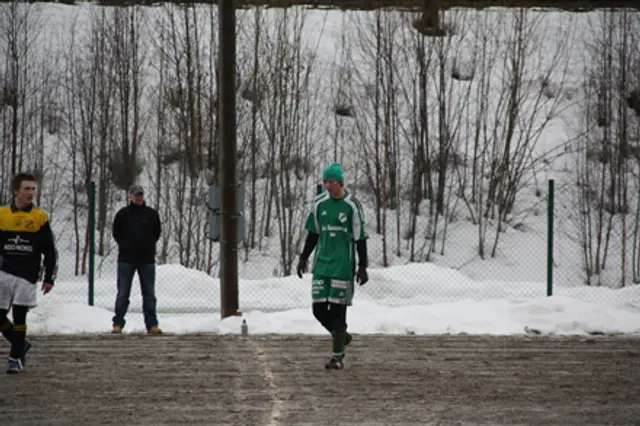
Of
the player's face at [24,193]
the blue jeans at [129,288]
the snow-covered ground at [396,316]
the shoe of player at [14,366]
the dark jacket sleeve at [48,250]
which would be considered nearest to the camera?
the shoe of player at [14,366]

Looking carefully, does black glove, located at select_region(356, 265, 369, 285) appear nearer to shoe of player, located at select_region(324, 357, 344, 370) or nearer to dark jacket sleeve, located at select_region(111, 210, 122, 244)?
shoe of player, located at select_region(324, 357, 344, 370)

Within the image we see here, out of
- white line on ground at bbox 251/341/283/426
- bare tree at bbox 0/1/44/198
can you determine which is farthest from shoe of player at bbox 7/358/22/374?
bare tree at bbox 0/1/44/198

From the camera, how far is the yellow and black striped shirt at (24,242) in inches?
360

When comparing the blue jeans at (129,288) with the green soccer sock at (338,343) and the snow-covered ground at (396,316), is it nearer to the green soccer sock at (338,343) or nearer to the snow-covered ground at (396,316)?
the snow-covered ground at (396,316)

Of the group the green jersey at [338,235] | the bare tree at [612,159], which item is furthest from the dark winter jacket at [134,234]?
the bare tree at [612,159]

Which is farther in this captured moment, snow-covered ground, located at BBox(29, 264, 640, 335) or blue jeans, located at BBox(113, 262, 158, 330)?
snow-covered ground, located at BBox(29, 264, 640, 335)

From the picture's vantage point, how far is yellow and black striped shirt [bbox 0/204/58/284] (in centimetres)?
913

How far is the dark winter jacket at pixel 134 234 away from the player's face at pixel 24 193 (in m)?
3.64

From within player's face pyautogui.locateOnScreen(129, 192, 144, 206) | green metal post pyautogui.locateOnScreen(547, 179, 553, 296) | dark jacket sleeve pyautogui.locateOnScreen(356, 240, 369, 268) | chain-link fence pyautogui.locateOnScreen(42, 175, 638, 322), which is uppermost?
player's face pyautogui.locateOnScreen(129, 192, 144, 206)

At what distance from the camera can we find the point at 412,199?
27.3 m

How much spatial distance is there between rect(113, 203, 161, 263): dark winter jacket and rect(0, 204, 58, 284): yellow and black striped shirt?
3.55m

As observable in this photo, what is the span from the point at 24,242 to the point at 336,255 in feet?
10.3

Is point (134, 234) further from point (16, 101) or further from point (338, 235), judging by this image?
point (16, 101)

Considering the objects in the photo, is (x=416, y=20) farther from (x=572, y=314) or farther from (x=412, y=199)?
(x=572, y=314)
